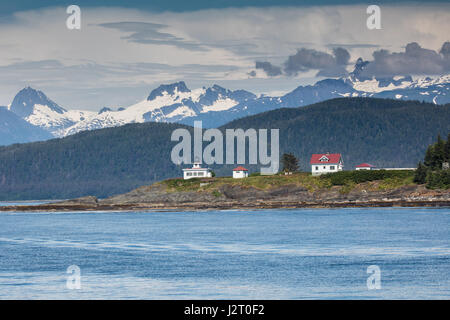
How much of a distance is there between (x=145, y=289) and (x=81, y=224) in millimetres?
76866

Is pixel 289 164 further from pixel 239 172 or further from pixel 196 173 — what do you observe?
pixel 196 173

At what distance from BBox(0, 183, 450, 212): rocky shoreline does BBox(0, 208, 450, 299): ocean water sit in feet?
109

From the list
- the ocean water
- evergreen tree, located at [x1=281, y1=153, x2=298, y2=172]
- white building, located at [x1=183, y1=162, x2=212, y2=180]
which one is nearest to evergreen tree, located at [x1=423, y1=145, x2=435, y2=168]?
evergreen tree, located at [x1=281, y1=153, x2=298, y2=172]

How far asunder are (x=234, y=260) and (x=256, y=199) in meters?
99.7

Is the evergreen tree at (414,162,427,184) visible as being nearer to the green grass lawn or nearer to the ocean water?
the green grass lawn

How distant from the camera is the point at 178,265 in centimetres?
6844

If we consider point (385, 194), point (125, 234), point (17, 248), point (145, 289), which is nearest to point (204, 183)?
point (385, 194)

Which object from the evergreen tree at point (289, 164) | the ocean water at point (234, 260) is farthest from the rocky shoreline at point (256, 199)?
the ocean water at point (234, 260)

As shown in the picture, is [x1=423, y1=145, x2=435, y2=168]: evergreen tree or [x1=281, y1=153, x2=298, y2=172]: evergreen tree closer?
[x1=423, y1=145, x2=435, y2=168]: evergreen tree

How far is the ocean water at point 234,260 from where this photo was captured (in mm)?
54094

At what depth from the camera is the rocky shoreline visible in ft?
500

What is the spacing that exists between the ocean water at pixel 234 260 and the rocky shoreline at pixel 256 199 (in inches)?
1313

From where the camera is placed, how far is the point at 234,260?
71.2 metres
